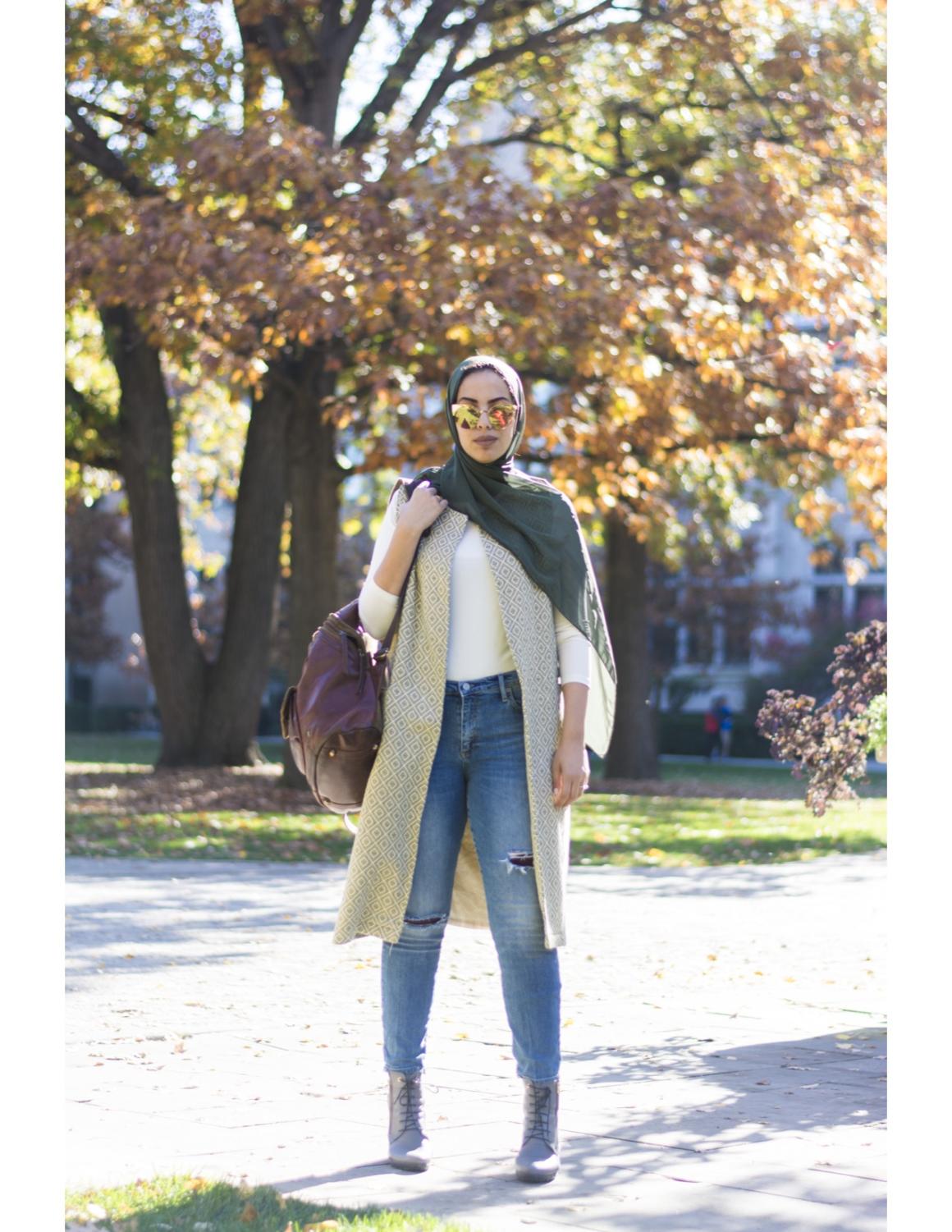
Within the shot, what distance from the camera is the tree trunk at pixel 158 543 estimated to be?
67.2 ft

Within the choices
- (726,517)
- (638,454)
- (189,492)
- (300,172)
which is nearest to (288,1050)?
(300,172)

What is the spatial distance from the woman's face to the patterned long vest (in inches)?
8.5

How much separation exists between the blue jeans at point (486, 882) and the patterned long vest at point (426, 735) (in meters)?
0.05

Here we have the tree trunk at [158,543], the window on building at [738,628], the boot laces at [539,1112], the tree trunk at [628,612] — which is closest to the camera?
the boot laces at [539,1112]

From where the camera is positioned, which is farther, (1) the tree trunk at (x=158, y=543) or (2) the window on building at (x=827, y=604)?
(2) the window on building at (x=827, y=604)

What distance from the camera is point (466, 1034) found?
6367mm

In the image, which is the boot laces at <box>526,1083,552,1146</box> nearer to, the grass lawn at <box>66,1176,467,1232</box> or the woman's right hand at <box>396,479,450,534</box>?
the grass lawn at <box>66,1176,467,1232</box>

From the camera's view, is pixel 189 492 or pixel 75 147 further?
pixel 189 492

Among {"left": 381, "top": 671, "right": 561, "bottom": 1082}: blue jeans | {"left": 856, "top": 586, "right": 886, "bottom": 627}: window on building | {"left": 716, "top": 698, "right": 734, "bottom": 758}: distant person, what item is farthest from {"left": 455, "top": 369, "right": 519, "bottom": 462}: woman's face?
{"left": 856, "top": 586, "right": 886, "bottom": 627}: window on building

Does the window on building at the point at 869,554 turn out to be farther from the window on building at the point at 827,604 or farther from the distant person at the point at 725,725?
the window on building at the point at 827,604

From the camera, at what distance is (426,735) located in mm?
4594

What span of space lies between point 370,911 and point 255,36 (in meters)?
14.9

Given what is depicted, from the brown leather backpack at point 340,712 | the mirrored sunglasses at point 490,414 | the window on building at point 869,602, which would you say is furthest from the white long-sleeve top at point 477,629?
the window on building at point 869,602
